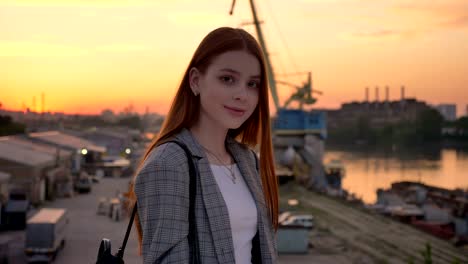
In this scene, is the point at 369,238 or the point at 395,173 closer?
the point at 369,238

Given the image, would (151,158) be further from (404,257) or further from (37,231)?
(404,257)

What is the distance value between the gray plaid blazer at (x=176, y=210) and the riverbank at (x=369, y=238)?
36.5 ft

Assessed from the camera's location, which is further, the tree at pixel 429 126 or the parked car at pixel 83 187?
the tree at pixel 429 126

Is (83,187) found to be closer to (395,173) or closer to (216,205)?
(216,205)

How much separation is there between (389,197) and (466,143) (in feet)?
243

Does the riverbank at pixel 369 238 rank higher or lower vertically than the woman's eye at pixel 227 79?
lower

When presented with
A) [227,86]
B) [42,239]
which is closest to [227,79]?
[227,86]

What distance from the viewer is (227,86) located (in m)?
1.49

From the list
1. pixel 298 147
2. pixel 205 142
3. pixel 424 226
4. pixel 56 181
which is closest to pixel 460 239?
pixel 424 226

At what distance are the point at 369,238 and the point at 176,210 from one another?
15116mm

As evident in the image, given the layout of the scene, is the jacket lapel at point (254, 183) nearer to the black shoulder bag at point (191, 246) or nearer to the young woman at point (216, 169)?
the young woman at point (216, 169)

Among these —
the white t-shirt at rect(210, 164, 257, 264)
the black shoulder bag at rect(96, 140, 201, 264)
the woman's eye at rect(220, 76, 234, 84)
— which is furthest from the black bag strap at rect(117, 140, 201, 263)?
the woman's eye at rect(220, 76, 234, 84)

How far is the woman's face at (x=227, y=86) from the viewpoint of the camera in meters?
1.47

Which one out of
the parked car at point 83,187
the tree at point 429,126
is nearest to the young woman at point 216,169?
the parked car at point 83,187
